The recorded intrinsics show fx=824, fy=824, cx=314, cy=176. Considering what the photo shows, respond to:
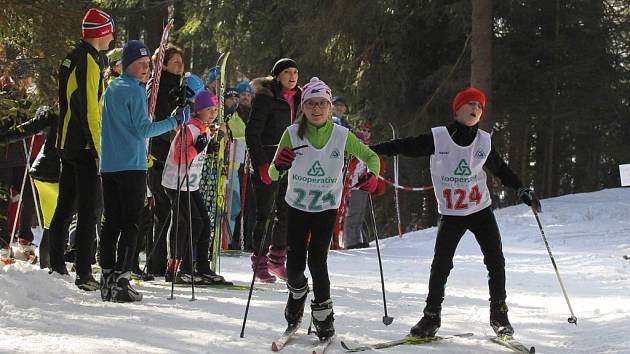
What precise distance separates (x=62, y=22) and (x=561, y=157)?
17.2m

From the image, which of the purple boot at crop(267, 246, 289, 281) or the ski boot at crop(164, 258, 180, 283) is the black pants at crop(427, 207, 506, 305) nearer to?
the purple boot at crop(267, 246, 289, 281)

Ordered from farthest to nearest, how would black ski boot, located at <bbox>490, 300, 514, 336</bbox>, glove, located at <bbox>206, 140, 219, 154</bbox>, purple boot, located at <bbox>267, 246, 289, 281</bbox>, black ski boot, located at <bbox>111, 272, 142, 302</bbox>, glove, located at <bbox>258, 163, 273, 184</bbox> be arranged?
purple boot, located at <bbox>267, 246, 289, 281</bbox>, glove, located at <bbox>206, 140, 219, 154</bbox>, black ski boot, located at <bbox>111, 272, 142, 302</bbox>, glove, located at <bbox>258, 163, 273, 184</bbox>, black ski boot, located at <bbox>490, 300, 514, 336</bbox>

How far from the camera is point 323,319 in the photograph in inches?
186

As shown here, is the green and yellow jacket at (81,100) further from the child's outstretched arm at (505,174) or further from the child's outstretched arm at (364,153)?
the child's outstretched arm at (505,174)

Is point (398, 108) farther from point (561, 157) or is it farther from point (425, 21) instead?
point (561, 157)

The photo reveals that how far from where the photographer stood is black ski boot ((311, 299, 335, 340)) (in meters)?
4.72

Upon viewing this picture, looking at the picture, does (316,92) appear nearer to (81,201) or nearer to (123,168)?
Result: (123,168)

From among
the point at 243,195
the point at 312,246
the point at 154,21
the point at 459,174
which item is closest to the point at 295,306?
the point at 312,246

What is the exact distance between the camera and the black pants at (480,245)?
16.9 ft

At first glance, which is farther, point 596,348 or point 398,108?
point 398,108

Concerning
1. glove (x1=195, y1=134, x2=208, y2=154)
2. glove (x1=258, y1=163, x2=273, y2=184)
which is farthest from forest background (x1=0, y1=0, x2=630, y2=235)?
glove (x1=258, y1=163, x2=273, y2=184)

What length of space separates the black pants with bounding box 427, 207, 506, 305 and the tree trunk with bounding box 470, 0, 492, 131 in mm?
9909

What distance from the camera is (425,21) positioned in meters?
17.7

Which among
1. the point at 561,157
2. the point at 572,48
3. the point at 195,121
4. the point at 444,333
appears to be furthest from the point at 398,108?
the point at 444,333
